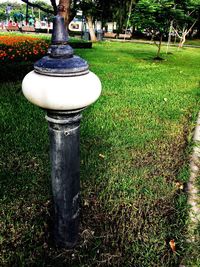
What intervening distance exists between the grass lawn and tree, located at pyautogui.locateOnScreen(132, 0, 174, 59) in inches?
316

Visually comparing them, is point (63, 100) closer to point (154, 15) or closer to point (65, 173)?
point (65, 173)

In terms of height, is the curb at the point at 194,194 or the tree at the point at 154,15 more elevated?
the tree at the point at 154,15

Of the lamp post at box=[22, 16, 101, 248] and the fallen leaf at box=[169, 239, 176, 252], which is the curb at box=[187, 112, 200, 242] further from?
the lamp post at box=[22, 16, 101, 248]

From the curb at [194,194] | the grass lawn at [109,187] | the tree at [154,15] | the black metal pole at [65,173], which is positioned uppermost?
the tree at [154,15]

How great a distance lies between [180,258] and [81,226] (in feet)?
2.47

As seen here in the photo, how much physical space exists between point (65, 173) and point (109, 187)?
109 centimetres

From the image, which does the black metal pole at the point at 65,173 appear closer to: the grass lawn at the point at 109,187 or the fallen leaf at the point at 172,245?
the grass lawn at the point at 109,187

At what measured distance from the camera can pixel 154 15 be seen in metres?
12.2

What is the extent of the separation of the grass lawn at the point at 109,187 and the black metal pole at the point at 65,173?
0.61 ft

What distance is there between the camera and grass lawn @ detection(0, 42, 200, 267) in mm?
1978

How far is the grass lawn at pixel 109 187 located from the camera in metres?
1.98

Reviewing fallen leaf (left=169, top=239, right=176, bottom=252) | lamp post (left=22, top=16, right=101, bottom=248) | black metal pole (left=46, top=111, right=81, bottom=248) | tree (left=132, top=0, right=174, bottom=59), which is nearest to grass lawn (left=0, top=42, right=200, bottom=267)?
fallen leaf (left=169, top=239, right=176, bottom=252)

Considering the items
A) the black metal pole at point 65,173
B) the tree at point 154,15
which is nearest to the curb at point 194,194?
the black metal pole at point 65,173

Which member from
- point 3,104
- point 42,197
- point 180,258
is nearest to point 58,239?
point 42,197
